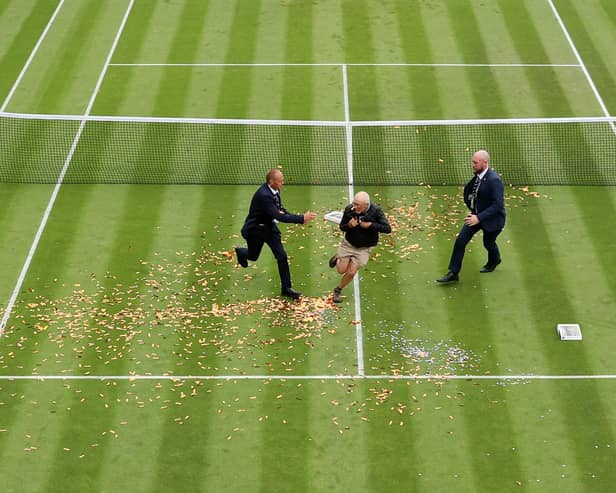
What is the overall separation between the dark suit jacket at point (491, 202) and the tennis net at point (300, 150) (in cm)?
390

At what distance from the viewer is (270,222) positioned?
59.4ft

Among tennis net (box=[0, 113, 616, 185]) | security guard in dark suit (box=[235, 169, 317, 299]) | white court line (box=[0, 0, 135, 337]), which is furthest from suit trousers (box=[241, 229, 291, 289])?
tennis net (box=[0, 113, 616, 185])

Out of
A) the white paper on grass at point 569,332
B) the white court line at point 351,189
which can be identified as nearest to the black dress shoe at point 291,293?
the white court line at point 351,189

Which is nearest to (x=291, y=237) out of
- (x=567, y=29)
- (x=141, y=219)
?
(x=141, y=219)

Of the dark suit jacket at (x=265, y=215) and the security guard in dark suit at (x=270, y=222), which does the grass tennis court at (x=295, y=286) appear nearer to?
the security guard in dark suit at (x=270, y=222)

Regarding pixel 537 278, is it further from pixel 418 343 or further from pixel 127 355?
pixel 127 355

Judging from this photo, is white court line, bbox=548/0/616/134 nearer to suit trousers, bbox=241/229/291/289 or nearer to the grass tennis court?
the grass tennis court

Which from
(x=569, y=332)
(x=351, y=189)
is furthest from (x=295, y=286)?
(x=569, y=332)

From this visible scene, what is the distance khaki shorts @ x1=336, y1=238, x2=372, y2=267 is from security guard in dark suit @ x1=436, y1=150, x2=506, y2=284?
163cm

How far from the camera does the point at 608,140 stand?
23.8 m

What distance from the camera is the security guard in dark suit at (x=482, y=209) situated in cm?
1831

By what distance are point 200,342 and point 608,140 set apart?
10833mm

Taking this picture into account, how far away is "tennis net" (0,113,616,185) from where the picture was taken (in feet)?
73.9

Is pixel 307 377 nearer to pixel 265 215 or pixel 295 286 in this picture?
pixel 295 286
